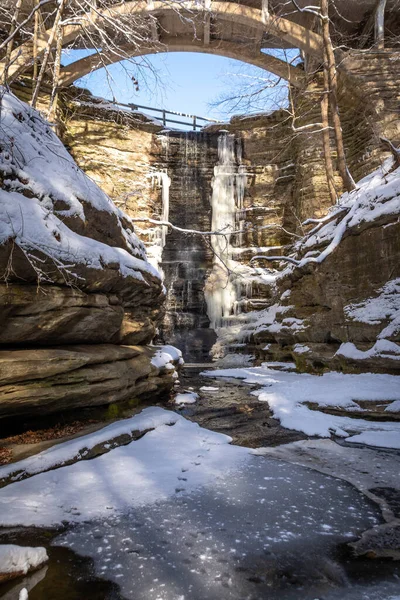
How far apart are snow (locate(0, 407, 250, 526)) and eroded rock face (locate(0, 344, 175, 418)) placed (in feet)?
2.13

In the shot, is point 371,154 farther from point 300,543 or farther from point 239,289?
point 300,543

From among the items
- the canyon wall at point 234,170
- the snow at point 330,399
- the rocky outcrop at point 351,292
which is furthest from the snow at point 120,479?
the canyon wall at point 234,170

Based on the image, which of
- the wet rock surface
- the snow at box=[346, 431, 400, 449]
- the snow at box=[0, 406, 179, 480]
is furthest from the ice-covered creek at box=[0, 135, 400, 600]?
the snow at box=[346, 431, 400, 449]

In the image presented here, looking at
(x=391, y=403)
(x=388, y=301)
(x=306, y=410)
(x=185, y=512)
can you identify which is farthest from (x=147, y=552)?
(x=388, y=301)

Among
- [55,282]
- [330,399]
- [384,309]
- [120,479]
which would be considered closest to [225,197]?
[384,309]

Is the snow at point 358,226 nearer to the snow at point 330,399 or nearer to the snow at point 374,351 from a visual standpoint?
the snow at point 374,351

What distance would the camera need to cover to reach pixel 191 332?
50.0 feet

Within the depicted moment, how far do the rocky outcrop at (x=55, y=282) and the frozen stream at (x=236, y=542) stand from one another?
1960mm

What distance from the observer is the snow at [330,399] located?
4.65 meters

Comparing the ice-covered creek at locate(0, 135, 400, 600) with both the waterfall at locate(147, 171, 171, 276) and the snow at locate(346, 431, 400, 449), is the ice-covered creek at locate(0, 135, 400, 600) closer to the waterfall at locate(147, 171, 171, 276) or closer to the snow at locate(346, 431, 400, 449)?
the snow at locate(346, 431, 400, 449)

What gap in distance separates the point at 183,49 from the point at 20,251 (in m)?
20.8

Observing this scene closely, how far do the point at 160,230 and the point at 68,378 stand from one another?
15128 millimetres

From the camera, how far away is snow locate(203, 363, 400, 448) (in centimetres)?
465

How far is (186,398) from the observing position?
6.64m
